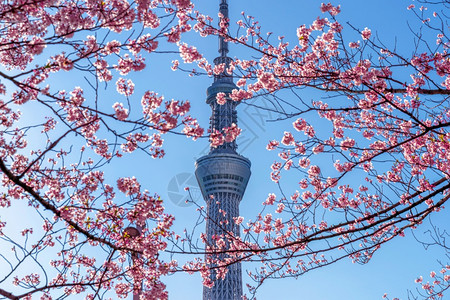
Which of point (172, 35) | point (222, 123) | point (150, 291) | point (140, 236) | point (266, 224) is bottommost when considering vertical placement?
point (150, 291)

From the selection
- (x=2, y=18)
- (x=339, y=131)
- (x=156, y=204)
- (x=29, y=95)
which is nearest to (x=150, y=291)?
(x=156, y=204)

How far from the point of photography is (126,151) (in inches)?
241

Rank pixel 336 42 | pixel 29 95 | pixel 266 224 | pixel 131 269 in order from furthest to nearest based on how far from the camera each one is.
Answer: pixel 266 224 < pixel 336 42 < pixel 131 269 < pixel 29 95

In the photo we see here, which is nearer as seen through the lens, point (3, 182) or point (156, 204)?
point (156, 204)

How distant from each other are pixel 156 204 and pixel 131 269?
3.52 ft

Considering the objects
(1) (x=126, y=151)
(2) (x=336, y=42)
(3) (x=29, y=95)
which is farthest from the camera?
(2) (x=336, y=42)

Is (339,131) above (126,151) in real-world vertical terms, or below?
above

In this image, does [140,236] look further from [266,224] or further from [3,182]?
[266,224]

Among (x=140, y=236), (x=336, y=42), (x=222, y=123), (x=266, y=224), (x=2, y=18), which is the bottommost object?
(x=140, y=236)

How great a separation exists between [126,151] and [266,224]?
4816 mm

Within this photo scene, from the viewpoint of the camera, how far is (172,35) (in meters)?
6.95

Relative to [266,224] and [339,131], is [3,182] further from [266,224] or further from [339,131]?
[339,131]

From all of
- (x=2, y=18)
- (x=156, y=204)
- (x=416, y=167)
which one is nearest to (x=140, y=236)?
(x=156, y=204)

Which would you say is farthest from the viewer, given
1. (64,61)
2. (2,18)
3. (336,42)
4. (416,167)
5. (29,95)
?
(416,167)
